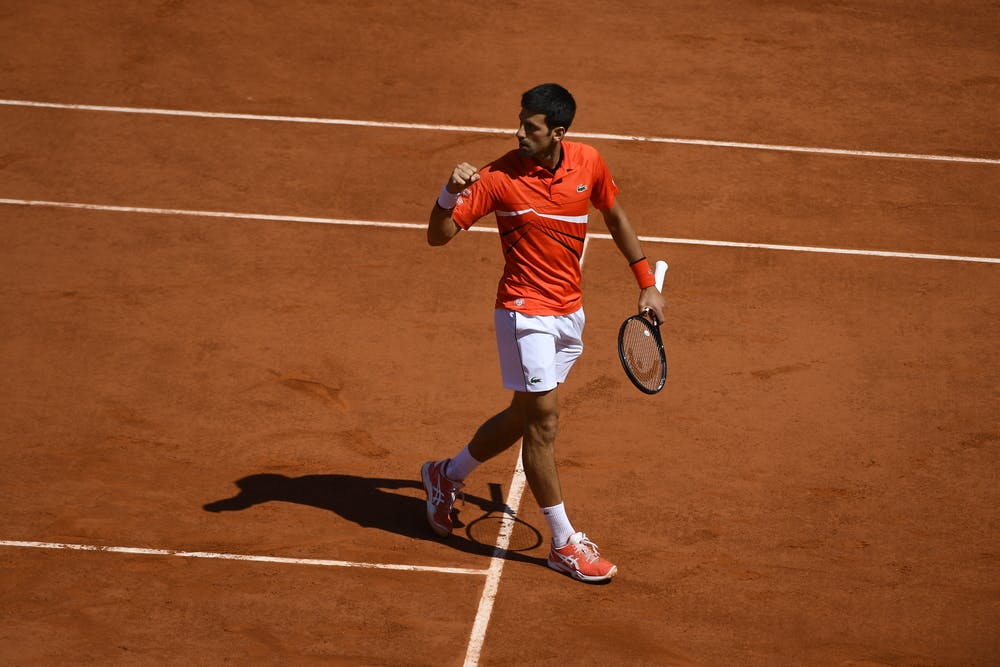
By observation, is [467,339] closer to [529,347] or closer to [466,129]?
[529,347]

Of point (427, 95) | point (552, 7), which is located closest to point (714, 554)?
point (427, 95)

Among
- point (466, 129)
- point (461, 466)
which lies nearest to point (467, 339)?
point (461, 466)

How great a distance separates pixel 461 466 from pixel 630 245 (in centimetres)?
151

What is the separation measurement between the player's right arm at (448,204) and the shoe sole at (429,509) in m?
1.43

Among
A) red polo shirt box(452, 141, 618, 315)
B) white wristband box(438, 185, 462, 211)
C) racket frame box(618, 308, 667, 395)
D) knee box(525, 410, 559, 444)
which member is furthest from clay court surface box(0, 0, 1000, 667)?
white wristband box(438, 185, 462, 211)

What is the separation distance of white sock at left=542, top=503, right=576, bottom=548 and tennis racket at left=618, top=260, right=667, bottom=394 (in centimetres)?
77

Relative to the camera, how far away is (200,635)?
634 centimetres

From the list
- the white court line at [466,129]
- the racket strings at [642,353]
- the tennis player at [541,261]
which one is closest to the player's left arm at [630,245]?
the tennis player at [541,261]

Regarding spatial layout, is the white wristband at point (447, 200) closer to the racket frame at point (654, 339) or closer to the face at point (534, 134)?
the face at point (534, 134)

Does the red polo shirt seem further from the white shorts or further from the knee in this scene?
the knee

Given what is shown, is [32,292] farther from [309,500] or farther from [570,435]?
[570,435]

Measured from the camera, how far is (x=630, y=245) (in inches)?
273

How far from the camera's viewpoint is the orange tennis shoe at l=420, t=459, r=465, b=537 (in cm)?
715

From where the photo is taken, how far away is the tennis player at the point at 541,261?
21.1ft
